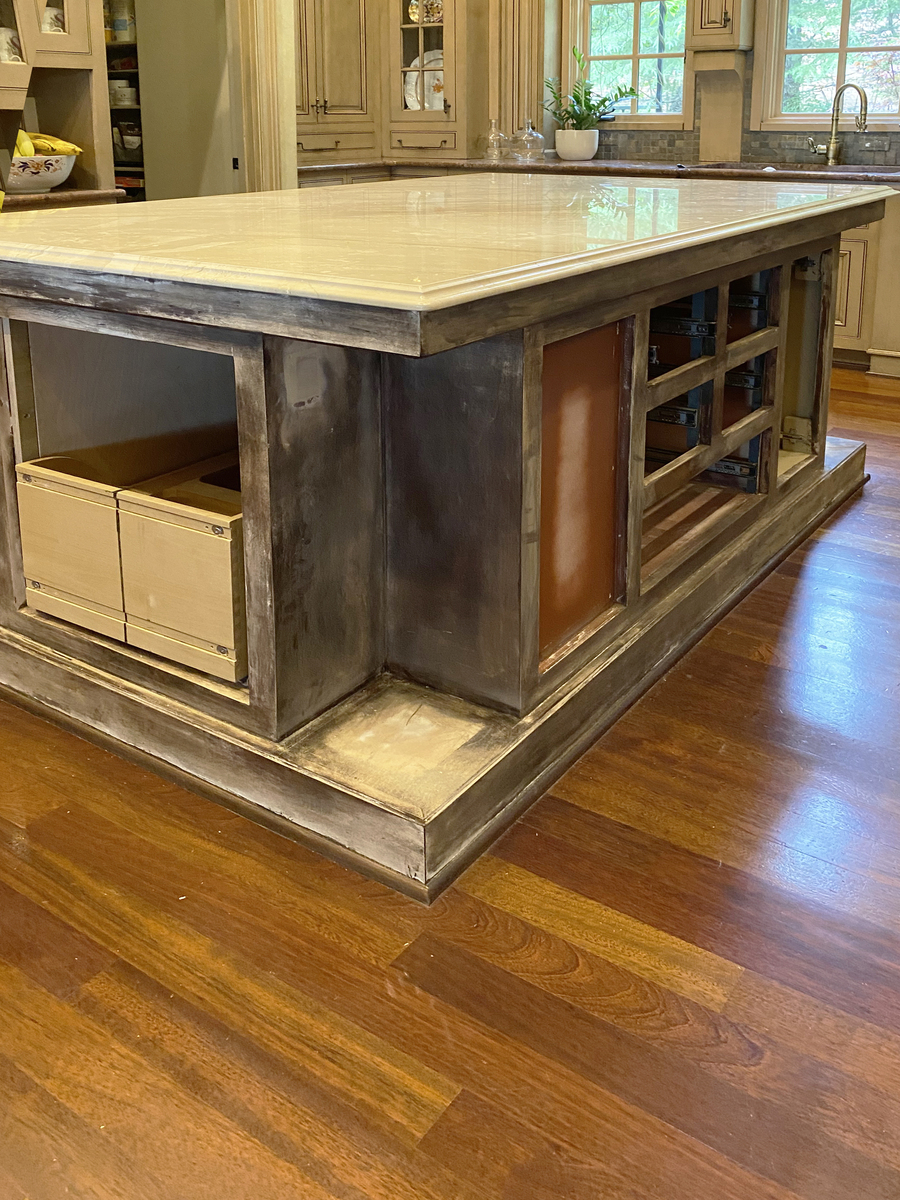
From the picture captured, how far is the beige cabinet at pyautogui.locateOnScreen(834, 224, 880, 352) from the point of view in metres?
4.68

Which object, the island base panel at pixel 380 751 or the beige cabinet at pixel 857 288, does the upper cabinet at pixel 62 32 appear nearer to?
the island base panel at pixel 380 751

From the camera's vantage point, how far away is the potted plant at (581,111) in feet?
18.8

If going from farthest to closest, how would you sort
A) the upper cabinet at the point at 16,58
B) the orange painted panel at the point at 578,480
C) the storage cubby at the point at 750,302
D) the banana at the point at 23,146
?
1. the banana at the point at 23,146
2. the upper cabinet at the point at 16,58
3. the storage cubby at the point at 750,302
4. the orange painted panel at the point at 578,480

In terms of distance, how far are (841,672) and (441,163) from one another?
4.61 metres

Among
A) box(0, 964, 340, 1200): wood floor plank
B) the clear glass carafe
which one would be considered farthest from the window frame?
box(0, 964, 340, 1200): wood floor plank

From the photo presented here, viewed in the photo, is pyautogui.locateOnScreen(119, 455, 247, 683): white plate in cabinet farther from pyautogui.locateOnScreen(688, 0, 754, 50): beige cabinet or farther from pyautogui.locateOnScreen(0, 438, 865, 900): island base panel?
pyautogui.locateOnScreen(688, 0, 754, 50): beige cabinet

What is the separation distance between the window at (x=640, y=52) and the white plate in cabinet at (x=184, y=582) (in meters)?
4.73

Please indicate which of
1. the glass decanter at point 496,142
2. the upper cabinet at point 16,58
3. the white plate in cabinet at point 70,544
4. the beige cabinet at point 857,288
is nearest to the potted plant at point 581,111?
the glass decanter at point 496,142

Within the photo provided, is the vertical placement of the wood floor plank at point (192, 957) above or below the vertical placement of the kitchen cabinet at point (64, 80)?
below

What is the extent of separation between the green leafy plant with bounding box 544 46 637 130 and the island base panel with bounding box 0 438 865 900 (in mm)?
4320

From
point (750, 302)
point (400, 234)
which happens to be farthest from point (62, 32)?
point (400, 234)

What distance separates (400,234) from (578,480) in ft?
1.63

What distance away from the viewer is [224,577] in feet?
5.60

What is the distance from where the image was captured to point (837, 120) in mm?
5047
